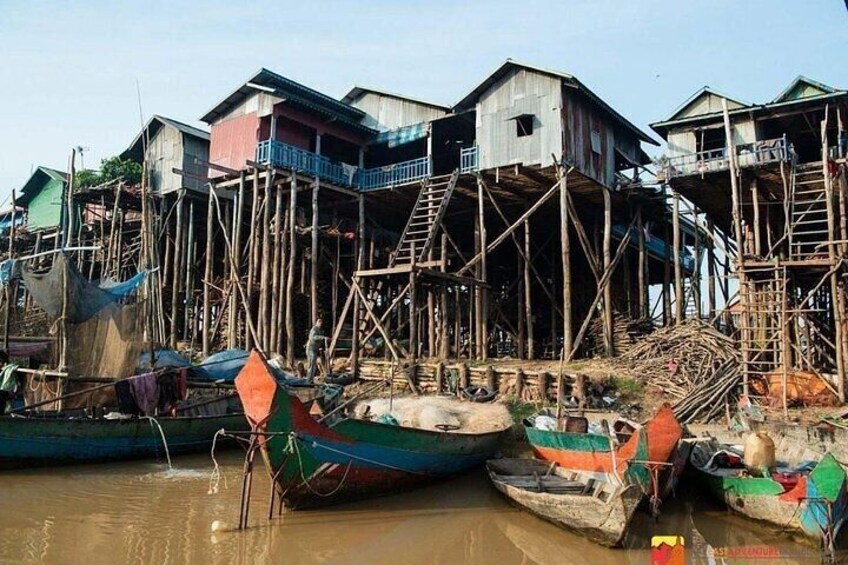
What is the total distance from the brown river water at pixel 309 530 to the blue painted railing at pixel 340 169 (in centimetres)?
1200

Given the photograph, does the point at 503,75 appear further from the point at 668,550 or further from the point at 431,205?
the point at 668,550

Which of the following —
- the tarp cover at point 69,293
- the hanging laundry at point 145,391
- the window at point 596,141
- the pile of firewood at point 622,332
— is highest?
the window at point 596,141

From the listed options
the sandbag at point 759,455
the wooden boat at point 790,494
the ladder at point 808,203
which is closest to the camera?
the wooden boat at point 790,494

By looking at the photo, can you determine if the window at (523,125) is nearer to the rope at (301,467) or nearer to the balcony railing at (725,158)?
the balcony railing at (725,158)

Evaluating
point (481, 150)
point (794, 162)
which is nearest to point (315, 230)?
point (481, 150)

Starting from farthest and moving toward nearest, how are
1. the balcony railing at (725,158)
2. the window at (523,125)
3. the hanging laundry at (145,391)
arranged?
the window at (523,125), the balcony railing at (725,158), the hanging laundry at (145,391)

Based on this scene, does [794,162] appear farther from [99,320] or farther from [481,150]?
[99,320]

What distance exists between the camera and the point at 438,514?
377 inches

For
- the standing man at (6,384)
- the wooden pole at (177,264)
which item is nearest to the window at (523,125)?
the wooden pole at (177,264)

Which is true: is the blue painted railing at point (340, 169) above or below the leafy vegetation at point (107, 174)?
below

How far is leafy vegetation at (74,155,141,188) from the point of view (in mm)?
26531

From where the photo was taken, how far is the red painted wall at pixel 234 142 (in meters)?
21.7

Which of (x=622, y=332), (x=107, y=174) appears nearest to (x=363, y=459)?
(x=622, y=332)

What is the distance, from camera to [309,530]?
28.1ft
